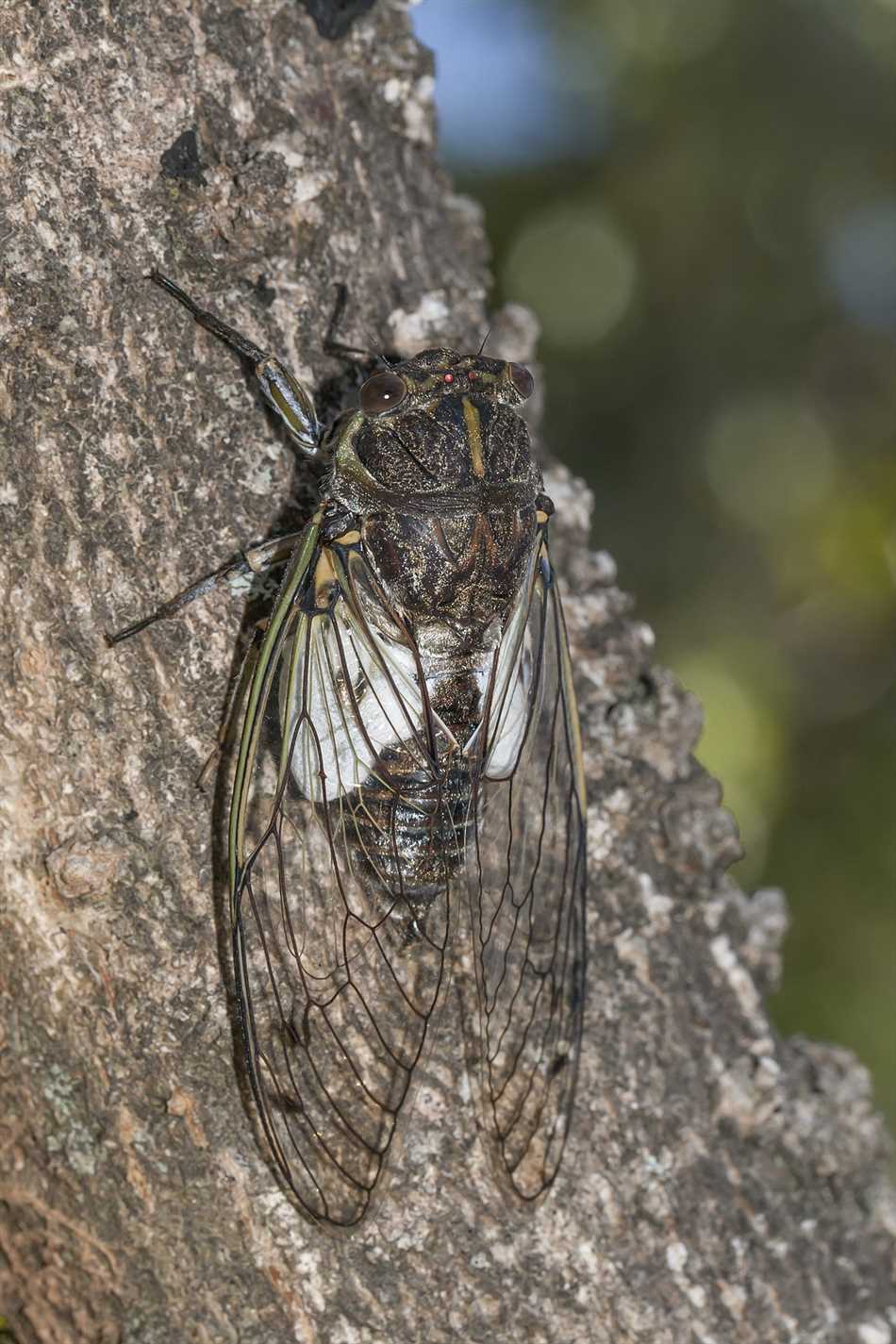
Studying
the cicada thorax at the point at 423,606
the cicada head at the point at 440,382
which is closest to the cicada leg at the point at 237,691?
the cicada thorax at the point at 423,606

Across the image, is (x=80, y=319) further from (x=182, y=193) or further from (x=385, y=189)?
(x=385, y=189)

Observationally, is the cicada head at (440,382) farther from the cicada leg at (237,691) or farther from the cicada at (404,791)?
the cicada leg at (237,691)

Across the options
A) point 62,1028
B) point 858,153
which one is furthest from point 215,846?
point 858,153

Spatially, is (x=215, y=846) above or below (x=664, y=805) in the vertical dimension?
below

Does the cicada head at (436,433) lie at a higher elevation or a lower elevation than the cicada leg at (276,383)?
higher

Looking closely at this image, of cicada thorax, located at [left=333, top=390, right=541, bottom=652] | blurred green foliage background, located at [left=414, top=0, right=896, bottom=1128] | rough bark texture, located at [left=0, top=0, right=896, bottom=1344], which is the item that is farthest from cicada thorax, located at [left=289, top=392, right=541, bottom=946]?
blurred green foliage background, located at [left=414, top=0, right=896, bottom=1128]

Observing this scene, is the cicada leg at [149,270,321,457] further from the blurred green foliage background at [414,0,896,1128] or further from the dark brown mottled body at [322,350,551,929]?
the blurred green foliage background at [414,0,896,1128]
